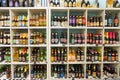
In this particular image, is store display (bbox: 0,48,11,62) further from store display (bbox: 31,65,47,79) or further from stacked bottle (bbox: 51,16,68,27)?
stacked bottle (bbox: 51,16,68,27)

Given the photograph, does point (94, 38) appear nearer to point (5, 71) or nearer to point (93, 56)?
point (93, 56)

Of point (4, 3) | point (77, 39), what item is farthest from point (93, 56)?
point (4, 3)

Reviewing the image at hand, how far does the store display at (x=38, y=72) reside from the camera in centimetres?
308

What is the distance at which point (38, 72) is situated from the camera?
3.12 meters

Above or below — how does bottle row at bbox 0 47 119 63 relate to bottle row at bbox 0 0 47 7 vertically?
below

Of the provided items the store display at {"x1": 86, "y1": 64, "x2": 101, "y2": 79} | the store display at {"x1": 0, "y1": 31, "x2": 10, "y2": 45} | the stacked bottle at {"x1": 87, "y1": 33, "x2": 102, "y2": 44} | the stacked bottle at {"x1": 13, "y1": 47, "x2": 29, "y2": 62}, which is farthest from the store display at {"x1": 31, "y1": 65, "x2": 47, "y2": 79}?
the stacked bottle at {"x1": 87, "y1": 33, "x2": 102, "y2": 44}

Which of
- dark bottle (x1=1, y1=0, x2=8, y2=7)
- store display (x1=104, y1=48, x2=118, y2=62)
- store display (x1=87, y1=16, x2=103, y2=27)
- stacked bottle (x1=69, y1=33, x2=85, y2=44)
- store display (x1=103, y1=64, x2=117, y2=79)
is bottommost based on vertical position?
store display (x1=103, y1=64, x2=117, y2=79)

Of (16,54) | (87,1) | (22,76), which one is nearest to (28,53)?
(16,54)

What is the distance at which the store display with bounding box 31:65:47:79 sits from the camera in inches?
121

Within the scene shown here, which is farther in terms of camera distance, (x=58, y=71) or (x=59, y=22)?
(x=58, y=71)

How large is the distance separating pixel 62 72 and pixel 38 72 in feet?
1.44

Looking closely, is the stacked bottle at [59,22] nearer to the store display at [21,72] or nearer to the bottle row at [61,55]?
the bottle row at [61,55]

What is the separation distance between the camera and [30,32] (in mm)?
3055

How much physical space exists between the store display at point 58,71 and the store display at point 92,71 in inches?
16.7
